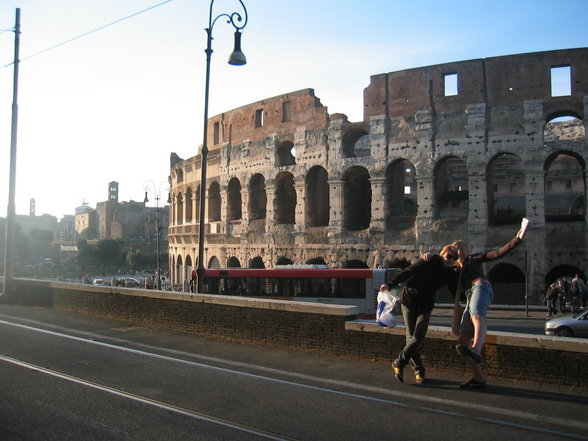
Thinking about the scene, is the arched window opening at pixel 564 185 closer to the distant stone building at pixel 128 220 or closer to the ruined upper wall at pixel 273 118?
the ruined upper wall at pixel 273 118

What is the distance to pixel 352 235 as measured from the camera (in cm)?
2881

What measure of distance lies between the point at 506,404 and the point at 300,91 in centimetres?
2622

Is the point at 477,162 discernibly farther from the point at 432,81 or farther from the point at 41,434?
the point at 41,434

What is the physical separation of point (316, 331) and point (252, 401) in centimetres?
329

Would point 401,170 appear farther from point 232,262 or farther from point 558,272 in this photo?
point 232,262

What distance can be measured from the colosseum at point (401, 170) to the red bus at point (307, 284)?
5.59m

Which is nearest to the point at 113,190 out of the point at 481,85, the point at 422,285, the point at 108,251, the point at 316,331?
the point at 108,251

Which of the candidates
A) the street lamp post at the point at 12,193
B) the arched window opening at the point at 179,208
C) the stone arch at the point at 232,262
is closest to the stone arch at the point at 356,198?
the stone arch at the point at 232,262

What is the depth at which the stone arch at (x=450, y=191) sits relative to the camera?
2706 centimetres

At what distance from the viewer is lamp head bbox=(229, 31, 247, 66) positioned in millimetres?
15633

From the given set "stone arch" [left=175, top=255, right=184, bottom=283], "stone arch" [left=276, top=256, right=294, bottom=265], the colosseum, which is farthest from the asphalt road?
"stone arch" [left=175, top=255, right=184, bottom=283]

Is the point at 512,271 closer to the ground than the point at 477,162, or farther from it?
closer to the ground

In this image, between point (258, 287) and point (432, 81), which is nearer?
point (258, 287)

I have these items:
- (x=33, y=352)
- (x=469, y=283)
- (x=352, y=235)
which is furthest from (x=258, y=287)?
(x=469, y=283)
